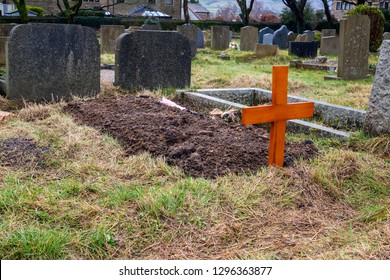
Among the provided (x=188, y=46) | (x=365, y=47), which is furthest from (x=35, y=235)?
(x=365, y=47)

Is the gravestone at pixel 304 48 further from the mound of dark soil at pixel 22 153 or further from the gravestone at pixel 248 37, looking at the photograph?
the mound of dark soil at pixel 22 153

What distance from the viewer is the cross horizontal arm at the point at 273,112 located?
12.9ft

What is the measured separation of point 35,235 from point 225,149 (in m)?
2.11

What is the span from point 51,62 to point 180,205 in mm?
4923

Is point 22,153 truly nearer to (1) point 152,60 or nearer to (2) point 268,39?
(1) point 152,60

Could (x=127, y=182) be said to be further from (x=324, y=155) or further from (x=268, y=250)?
(x=324, y=155)

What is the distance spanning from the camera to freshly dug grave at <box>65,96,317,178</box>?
4246 millimetres

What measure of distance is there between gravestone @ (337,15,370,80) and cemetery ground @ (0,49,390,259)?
6416 mm

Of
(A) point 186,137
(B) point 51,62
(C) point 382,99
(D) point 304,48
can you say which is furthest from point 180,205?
(D) point 304,48

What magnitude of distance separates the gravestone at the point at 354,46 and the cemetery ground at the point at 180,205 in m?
6.42

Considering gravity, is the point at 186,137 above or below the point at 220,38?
below

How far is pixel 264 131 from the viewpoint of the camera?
223 inches

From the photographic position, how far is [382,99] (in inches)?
199

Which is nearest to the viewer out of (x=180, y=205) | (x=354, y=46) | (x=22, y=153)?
(x=180, y=205)
